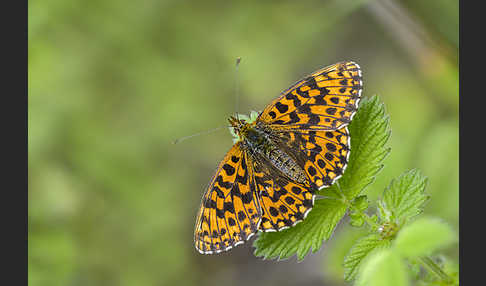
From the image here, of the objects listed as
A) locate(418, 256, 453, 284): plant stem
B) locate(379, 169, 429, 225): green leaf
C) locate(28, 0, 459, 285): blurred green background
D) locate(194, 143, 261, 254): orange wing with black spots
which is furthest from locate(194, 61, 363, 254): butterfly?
locate(28, 0, 459, 285): blurred green background

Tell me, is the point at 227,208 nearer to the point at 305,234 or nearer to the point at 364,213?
the point at 305,234

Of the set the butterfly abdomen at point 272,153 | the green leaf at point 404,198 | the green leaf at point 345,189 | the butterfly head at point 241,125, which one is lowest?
the green leaf at point 404,198

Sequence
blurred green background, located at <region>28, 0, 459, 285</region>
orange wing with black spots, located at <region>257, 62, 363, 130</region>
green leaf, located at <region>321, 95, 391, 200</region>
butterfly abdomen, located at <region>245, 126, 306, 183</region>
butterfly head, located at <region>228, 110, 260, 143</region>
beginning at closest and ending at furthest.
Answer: green leaf, located at <region>321, 95, 391, 200</region>, orange wing with black spots, located at <region>257, 62, 363, 130</region>, butterfly abdomen, located at <region>245, 126, 306, 183</region>, butterfly head, located at <region>228, 110, 260, 143</region>, blurred green background, located at <region>28, 0, 459, 285</region>

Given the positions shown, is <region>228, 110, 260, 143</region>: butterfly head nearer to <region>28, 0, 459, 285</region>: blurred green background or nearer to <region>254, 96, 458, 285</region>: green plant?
<region>254, 96, 458, 285</region>: green plant

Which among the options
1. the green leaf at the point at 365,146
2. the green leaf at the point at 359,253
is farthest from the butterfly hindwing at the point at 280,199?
the green leaf at the point at 359,253

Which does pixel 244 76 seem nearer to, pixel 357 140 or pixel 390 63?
pixel 390 63

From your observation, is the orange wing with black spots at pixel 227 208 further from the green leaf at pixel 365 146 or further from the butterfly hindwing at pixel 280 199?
the green leaf at pixel 365 146

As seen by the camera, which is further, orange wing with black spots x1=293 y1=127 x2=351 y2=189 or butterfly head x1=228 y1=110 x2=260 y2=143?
butterfly head x1=228 y1=110 x2=260 y2=143
